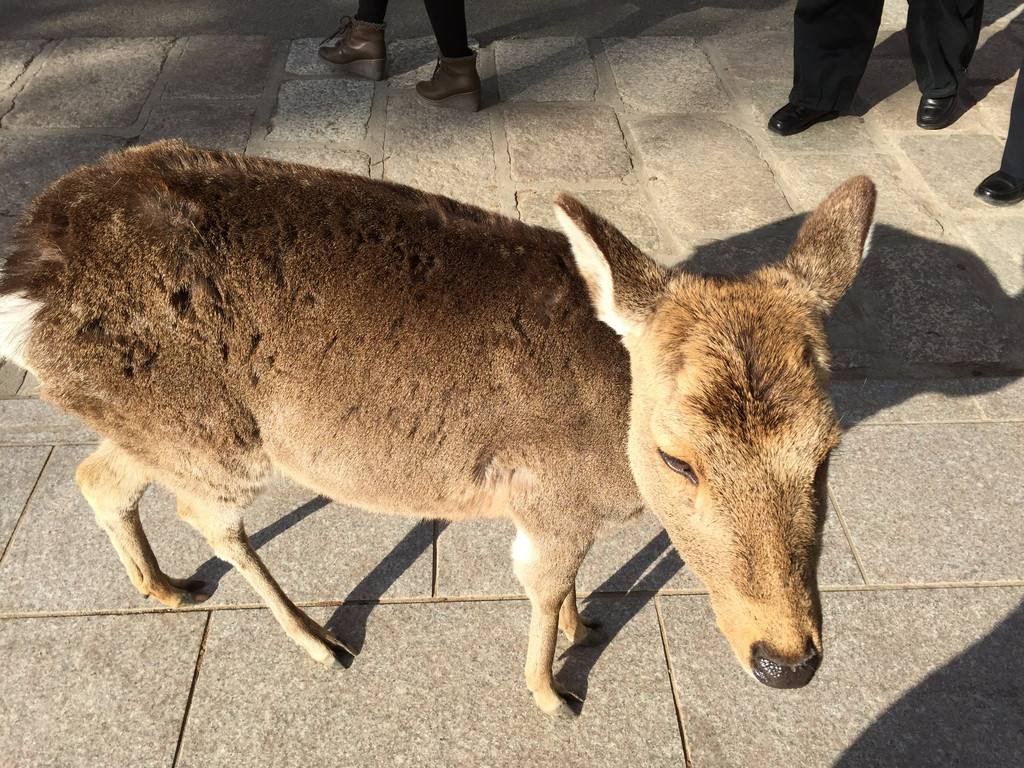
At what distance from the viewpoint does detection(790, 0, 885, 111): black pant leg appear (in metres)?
5.72

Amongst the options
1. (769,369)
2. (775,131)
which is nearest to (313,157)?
(775,131)

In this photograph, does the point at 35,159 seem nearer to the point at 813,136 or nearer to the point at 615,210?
the point at 615,210

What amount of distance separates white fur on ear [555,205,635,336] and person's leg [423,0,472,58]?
3967 millimetres

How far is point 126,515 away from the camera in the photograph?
9.80 feet

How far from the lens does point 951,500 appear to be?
3.57 meters

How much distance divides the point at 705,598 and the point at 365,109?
4686 millimetres

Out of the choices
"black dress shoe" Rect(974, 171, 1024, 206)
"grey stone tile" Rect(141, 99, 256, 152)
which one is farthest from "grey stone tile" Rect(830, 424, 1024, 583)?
"grey stone tile" Rect(141, 99, 256, 152)

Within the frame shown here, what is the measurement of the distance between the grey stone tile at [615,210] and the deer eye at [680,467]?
2947mm

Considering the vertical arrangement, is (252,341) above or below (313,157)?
above

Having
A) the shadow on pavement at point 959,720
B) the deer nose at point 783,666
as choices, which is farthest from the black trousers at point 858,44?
the deer nose at point 783,666

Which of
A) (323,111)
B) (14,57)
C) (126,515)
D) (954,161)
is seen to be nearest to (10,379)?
(126,515)

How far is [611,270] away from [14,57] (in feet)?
22.4

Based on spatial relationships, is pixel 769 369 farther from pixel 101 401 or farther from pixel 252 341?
pixel 101 401

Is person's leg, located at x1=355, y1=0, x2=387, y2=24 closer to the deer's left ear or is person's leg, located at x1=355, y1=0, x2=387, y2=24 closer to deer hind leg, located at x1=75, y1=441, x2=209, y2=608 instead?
deer hind leg, located at x1=75, y1=441, x2=209, y2=608
